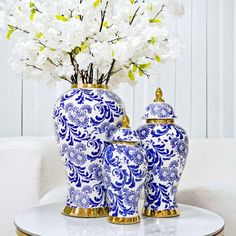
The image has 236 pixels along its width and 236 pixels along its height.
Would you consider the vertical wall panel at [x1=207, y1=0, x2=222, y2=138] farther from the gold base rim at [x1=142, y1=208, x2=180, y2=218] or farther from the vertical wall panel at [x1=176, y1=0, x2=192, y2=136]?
the gold base rim at [x1=142, y1=208, x2=180, y2=218]

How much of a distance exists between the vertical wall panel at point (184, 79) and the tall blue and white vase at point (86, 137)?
1335 millimetres

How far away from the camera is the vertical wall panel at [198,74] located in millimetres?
2320

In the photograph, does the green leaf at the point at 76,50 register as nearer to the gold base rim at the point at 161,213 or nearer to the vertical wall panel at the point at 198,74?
the gold base rim at the point at 161,213

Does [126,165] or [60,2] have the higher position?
[60,2]

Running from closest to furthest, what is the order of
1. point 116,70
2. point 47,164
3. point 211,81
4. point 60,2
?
point 60,2, point 116,70, point 47,164, point 211,81

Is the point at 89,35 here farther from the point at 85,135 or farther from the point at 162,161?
the point at 162,161

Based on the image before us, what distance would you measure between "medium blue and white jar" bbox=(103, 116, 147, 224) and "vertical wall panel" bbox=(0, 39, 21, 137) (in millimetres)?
1168

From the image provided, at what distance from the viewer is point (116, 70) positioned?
1.07m

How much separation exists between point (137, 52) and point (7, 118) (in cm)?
116

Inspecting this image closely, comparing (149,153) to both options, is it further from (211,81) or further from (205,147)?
(211,81)

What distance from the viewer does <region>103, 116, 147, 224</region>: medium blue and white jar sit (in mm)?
871

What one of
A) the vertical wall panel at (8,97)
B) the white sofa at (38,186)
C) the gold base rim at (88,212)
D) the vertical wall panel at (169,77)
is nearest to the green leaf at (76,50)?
the gold base rim at (88,212)

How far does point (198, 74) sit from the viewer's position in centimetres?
233

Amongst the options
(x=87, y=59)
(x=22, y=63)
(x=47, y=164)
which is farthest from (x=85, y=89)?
(x=47, y=164)
